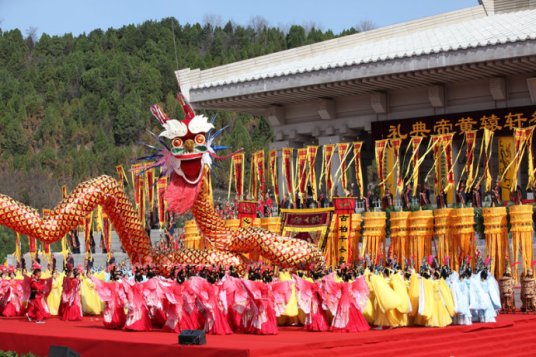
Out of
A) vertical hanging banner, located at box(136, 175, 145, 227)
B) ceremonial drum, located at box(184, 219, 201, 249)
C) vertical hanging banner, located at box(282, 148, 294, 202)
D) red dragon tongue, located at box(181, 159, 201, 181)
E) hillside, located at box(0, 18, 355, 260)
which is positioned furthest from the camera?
hillside, located at box(0, 18, 355, 260)

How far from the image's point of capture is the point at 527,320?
13.9m

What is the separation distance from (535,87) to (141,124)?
31.9 metres

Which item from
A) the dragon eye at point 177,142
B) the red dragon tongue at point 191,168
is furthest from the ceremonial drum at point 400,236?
the dragon eye at point 177,142

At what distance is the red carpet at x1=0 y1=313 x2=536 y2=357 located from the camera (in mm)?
10867

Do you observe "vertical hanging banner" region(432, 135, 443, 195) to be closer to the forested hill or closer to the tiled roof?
the tiled roof

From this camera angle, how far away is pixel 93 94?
53.1m

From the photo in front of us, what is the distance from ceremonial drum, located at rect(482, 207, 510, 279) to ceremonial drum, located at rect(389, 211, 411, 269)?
1.48 meters

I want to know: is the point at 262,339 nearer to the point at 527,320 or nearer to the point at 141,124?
the point at 527,320

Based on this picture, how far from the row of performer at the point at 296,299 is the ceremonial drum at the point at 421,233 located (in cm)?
298

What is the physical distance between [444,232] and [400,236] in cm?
79

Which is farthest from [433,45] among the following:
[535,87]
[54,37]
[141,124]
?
[54,37]

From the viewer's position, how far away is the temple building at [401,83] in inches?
795

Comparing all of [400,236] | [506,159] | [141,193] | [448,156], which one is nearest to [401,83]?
[448,156]

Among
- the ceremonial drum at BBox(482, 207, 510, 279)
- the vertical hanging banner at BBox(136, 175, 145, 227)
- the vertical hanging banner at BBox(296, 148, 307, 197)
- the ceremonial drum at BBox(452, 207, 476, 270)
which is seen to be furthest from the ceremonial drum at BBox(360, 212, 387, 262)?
the vertical hanging banner at BBox(136, 175, 145, 227)
